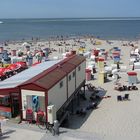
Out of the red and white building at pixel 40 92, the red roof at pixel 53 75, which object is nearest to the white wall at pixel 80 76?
the red roof at pixel 53 75

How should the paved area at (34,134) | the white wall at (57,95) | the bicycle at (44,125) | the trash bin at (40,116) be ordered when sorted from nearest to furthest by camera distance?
the paved area at (34,134)
the bicycle at (44,125)
the trash bin at (40,116)
the white wall at (57,95)

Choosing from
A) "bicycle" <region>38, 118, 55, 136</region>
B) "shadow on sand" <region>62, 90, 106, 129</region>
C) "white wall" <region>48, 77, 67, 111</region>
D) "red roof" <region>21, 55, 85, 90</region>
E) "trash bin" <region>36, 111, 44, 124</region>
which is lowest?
"shadow on sand" <region>62, 90, 106, 129</region>

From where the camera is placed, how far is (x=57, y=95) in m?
13.9

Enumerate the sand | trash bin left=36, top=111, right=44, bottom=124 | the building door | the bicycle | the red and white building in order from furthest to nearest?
the building door, the sand, trash bin left=36, top=111, right=44, bottom=124, the red and white building, the bicycle

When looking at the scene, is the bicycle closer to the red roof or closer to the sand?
the red roof

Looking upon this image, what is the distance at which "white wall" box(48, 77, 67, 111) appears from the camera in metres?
13.1

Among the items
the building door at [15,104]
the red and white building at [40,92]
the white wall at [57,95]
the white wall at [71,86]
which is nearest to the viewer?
the red and white building at [40,92]

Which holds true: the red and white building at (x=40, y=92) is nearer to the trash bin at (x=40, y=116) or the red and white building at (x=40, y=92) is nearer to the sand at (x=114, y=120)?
the trash bin at (x=40, y=116)

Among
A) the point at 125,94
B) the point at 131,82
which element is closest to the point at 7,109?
the point at 125,94

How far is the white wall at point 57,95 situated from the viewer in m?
13.1

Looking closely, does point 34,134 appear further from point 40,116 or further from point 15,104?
point 15,104

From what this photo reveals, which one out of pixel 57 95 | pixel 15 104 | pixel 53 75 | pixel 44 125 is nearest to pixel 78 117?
pixel 57 95

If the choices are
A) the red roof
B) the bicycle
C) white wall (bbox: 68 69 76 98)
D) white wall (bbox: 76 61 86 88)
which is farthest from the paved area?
white wall (bbox: 76 61 86 88)

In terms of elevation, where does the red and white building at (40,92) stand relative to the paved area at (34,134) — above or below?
above
